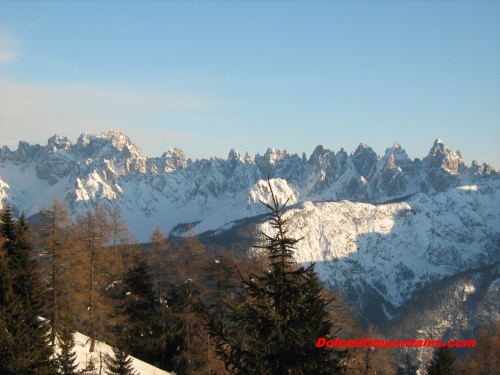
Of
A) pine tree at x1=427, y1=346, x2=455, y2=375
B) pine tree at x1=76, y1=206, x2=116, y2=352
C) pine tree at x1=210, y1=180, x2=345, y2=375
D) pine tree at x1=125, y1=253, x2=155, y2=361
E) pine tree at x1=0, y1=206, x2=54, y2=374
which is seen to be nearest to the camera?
pine tree at x1=210, y1=180, x2=345, y2=375

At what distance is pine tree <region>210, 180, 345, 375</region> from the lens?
14.9 m

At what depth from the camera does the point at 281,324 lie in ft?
49.6

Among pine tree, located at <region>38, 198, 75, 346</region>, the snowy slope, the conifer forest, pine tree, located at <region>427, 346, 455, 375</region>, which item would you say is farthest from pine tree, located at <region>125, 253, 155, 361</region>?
pine tree, located at <region>427, 346, 455, 375</region>

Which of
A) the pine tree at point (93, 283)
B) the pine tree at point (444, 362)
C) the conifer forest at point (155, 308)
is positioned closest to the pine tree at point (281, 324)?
the conifer forest at point (155, 308)

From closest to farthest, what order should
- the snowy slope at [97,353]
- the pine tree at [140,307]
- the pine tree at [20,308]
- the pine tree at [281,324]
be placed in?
the pine tree at [281,324]
the pine tree at [20,308]
the snowy slope at [97,353]
the pine tree at [140,307]

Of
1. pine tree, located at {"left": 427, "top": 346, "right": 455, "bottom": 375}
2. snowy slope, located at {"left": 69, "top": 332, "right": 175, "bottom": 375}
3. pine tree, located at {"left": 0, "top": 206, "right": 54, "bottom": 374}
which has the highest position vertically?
pine tree, located at {"left": 0, "top": 206, "right": 54, "bottom": 374}

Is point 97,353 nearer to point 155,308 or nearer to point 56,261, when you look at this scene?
point 56,261

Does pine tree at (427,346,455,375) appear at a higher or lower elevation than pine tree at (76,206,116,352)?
lower

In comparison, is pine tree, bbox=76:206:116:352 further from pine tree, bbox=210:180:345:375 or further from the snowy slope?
pine tree, bbox=210:180:345:375

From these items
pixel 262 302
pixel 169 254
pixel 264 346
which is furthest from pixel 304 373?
Result: pixel 169 254

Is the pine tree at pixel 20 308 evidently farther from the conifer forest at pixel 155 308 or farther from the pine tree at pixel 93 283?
the pine tree at pixel 93 283

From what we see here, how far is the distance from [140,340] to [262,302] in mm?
34048

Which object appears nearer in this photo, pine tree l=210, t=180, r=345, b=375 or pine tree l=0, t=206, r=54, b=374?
pine tree l=210, t=180, r=345, b=375

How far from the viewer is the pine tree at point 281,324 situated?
14906 mm
